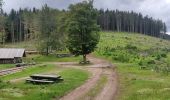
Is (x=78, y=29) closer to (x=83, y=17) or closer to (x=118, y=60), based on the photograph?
(x=83, y=17)

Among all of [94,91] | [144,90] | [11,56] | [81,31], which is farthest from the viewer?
[11,56]

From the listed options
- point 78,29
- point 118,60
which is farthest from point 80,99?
point 118,60

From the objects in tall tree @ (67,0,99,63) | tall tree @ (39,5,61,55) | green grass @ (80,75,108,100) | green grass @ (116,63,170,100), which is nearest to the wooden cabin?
tall tree @ (39,5,61,55)

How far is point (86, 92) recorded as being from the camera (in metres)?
34.3

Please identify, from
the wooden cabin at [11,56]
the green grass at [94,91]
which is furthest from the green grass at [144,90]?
the wooden cabin at [11,56]

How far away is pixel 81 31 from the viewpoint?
3034 inches

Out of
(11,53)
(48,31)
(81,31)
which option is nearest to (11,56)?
(11,53)

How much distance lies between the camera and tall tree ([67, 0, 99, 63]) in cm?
7667

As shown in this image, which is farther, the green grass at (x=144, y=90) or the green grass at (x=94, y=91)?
the green grass at (x=94, y=91)

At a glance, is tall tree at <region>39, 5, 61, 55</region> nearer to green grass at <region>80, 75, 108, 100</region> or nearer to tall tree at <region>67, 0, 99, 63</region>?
tall tree at <region>67, 0, 99, 63</region>

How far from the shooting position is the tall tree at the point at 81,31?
76.7 meters

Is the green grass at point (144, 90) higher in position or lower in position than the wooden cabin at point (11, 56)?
lower

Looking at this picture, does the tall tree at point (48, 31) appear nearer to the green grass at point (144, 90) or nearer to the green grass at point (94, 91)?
the green grass at point (144, 90)

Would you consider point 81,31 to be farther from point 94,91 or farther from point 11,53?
point 94,91
